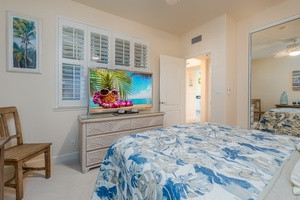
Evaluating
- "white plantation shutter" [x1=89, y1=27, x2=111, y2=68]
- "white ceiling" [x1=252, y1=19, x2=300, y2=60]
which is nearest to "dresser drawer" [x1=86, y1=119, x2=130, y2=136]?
"white plantation shutter" [x1=89, y1=27, x2=111, y2=68]

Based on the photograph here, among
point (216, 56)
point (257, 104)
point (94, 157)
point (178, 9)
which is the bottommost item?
point (94, 157)

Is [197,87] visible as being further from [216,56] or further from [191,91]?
[216,56]

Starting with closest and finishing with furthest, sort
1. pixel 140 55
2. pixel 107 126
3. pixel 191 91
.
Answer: pixel 107 126, pixel 140 55, pixel 191 91

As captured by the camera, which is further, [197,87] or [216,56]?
[197,87]

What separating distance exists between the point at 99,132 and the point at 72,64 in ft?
4.21

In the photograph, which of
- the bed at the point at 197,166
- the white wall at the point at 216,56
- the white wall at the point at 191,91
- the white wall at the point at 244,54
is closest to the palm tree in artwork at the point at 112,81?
the bed at the point at 197,166

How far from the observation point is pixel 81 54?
2598mm

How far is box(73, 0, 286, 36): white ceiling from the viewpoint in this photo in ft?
8.26

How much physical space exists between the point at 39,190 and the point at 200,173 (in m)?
1.96

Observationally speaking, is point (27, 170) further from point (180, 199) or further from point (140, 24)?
point (140, 24)

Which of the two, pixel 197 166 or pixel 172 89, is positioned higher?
pixel 172 89

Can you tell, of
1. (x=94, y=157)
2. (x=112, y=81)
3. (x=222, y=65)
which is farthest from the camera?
(x=222, y=65)

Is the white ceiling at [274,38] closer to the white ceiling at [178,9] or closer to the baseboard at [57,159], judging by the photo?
the white ceiling at [178,9]

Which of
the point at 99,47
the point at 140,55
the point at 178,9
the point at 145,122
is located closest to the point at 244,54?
the point at 178,9
